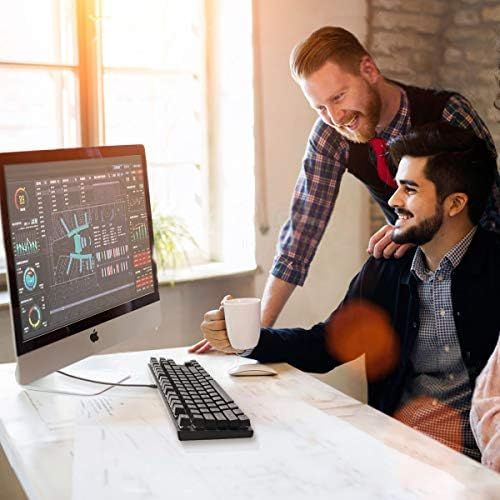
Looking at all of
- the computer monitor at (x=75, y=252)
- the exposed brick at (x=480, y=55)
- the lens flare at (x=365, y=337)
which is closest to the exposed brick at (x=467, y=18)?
the exposed brick at (x=480, y=55)

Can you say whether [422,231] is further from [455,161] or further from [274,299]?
[274,299]

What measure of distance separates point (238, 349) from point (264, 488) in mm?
733

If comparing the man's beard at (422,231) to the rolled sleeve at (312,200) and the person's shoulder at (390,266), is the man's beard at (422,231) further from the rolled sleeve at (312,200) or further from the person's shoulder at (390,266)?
the rolled sleeve at (312,200)

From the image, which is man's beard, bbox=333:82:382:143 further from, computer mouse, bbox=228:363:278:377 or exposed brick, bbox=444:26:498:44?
exposed brick, bbox=444:26:498:44

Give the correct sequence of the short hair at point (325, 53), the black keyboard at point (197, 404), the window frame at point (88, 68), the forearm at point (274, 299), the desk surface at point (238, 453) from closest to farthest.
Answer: the desk surface at point (238, 453) < the black keyboard at point (197, 404) < the short hair at point (325, 53) < the forearm at point (274, 299) < the window frame at point (88, 68)

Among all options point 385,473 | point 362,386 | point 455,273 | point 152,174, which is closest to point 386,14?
point 152,174

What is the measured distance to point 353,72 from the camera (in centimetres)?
251

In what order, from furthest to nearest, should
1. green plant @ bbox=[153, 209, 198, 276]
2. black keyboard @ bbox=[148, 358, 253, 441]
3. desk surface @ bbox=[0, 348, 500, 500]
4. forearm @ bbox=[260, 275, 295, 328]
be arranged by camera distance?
green plant @ bbox=[153, 209, 198, 276], forearm @ bbox=[260, 275, 295, 328], black keyboard @ bbox=[148, 358, 253, 441], desk surface @ bbox=[0, 348, 500, 500]

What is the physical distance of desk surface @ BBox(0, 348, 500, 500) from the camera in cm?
136

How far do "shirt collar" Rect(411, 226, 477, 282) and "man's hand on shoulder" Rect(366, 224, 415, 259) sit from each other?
0.19ft

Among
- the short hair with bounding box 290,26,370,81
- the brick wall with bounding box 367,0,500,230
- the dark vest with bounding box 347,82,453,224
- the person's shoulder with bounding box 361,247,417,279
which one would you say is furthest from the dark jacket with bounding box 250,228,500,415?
the brick wall with bounding box 367,0,500,230

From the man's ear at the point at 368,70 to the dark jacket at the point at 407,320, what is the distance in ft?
1.76

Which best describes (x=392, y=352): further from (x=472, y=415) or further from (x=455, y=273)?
(x=472, y=415)

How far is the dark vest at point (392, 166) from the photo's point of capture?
101 inches
